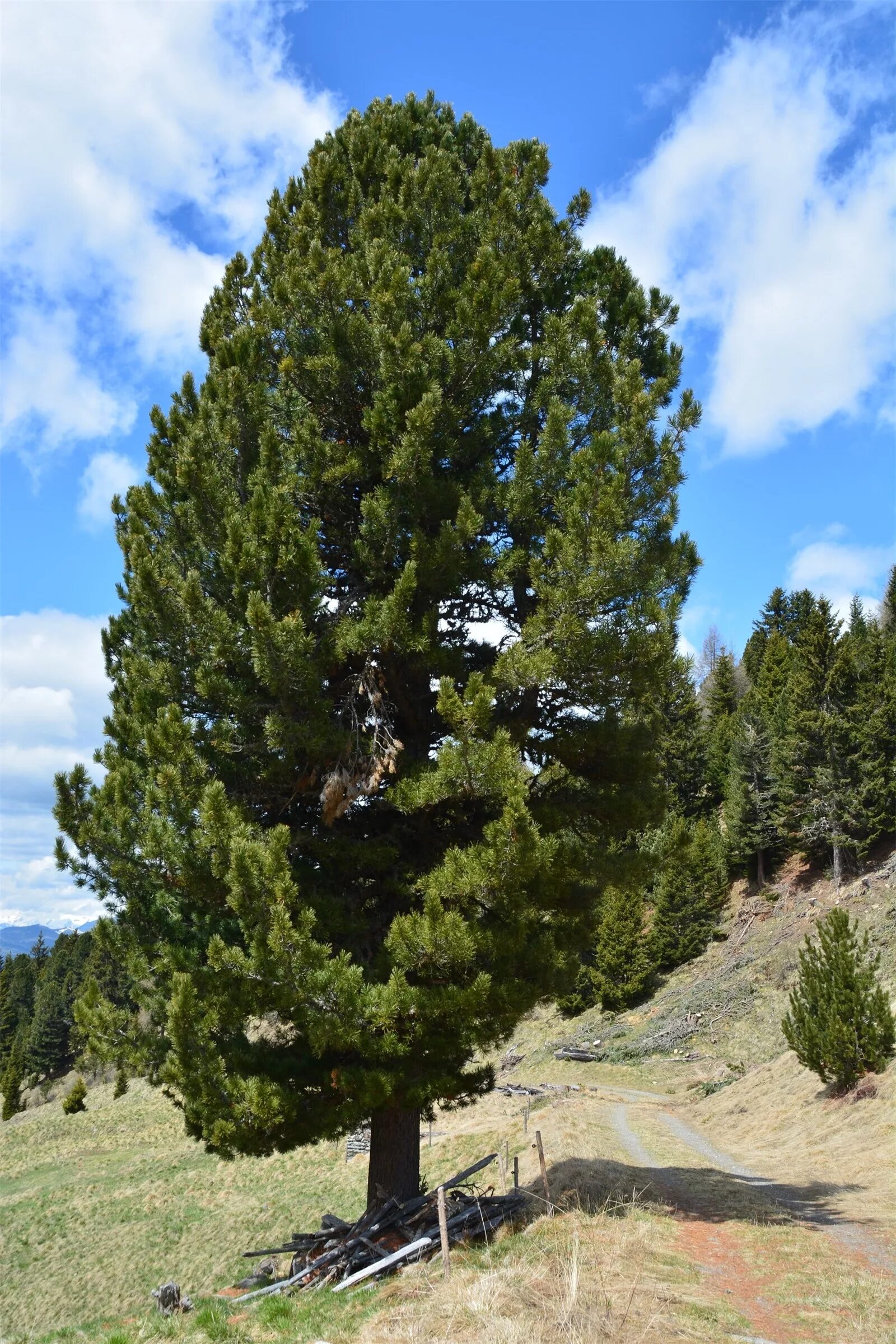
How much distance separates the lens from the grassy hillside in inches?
246

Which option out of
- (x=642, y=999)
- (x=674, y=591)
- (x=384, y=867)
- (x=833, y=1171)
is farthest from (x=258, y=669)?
(x=642, y=999)

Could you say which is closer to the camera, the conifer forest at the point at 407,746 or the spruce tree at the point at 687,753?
the conifer forest at the point at 407,746

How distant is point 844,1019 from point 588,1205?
11.9 m

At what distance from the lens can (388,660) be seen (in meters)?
9.40

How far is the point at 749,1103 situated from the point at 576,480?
21449 mm

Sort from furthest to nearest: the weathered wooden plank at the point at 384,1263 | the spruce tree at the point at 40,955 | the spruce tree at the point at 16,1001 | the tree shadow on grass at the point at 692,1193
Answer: the spruce tree at the point at 40,955
the spruce tree at the point at 16,1001
the tree shadow on grass at the point at 692,1193
the weathered wooden plank at the point at 384,1263

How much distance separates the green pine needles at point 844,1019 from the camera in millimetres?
18438

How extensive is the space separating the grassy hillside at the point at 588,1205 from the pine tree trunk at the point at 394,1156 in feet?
3.80

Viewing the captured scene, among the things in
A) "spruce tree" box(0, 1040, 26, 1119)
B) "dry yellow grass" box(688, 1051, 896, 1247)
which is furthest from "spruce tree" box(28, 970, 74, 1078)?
"dry yellow grass" box(688, 1051, 896, 1247)

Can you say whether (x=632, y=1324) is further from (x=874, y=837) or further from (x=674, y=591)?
(x=874, y=837)

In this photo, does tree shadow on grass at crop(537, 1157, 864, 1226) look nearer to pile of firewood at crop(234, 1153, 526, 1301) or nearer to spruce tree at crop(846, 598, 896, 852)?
pile of firewood at crop(234, 1153, 526, 1301)

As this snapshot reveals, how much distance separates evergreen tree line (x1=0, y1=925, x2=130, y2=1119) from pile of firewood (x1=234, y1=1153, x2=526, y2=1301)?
53.1 metres

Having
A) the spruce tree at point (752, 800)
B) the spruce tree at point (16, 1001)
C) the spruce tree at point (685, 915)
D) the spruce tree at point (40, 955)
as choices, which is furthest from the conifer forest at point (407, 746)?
the spruce tree at point (40, 955)

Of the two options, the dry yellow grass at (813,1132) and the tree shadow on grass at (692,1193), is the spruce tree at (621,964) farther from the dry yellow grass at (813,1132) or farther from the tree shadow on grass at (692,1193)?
the tree shadow on grass at (692,1193)
